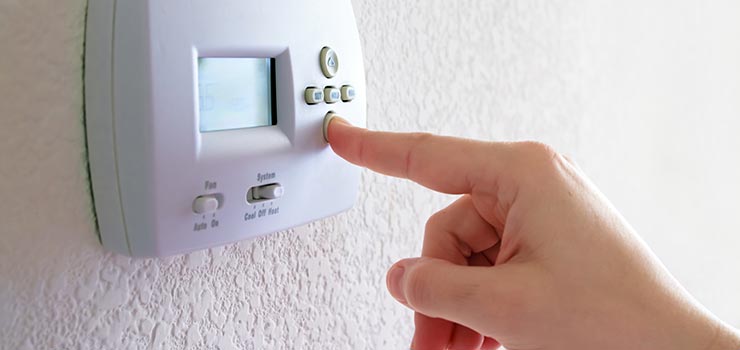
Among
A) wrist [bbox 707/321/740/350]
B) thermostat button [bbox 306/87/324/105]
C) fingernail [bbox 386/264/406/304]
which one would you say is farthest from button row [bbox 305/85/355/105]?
wrist [bbox 707/321/740/350]

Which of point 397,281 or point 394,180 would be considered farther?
point 394,180

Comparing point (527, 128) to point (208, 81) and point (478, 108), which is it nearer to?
point (478, 108)

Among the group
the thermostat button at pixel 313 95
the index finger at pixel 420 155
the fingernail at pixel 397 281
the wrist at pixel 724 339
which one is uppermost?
the thermostat button at pixel 313 95

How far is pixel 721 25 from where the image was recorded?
863 millimetres

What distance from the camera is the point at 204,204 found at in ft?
1.03

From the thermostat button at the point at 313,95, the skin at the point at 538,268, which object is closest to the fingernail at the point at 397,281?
the skin at the point at 538,268

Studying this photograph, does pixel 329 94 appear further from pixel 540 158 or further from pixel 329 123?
pixel 540 158

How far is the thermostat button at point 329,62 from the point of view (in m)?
0.37

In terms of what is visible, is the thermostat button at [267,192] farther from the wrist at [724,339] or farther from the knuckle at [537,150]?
the wrist at [724,339]

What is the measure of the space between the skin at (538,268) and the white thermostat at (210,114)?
0.03m

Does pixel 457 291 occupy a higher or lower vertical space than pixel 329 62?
lower

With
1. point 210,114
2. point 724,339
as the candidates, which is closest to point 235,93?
point 210,114

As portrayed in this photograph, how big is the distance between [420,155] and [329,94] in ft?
0.20

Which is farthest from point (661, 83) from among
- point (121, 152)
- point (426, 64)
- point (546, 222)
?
point (121, 152)
